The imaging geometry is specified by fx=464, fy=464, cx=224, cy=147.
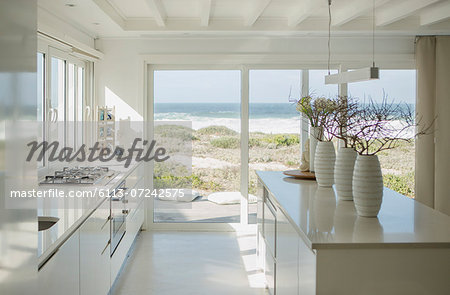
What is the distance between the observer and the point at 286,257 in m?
2.77

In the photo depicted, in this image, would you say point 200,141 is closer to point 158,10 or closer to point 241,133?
point 241,133

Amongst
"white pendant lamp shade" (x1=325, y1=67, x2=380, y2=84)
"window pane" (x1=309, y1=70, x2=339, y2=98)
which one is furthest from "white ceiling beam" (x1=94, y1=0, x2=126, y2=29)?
"window pane" (x1=309, y1=70, x2=339, y2=98)

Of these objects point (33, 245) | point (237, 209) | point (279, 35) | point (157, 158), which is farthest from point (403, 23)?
point (33, 245)

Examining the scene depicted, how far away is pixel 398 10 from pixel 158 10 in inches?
89.7

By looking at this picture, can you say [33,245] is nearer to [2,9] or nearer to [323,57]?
[2,9]

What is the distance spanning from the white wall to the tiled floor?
165cm

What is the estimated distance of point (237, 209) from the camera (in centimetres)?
594

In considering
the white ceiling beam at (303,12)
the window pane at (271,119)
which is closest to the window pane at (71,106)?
the window pane at (271,119)

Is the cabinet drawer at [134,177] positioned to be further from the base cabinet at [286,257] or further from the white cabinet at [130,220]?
the base cabinet at [286,257]

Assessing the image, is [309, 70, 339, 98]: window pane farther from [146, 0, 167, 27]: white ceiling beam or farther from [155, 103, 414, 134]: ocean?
[146, 0, 167, 27]: white ceiling beam

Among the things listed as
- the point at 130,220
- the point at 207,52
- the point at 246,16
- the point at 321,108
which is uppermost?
the point at 246,16

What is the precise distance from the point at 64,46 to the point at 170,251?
234 centimetres

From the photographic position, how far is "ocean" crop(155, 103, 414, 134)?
5863 mm

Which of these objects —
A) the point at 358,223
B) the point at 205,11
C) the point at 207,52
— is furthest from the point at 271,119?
the point at 358,223
